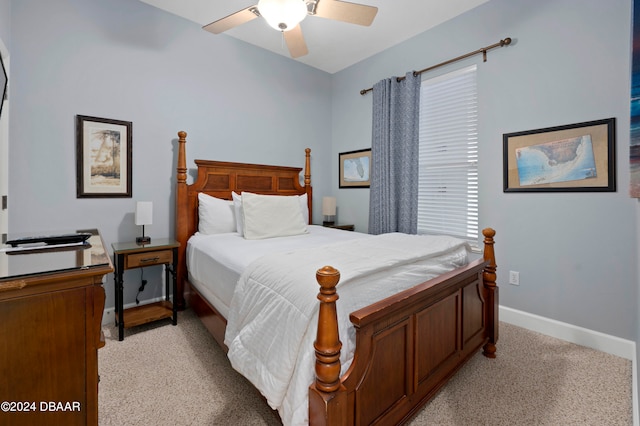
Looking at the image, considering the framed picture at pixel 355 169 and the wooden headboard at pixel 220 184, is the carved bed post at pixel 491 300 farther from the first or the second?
the wooden headboard at pixel 220 184

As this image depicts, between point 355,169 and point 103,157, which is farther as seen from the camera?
point 355,169

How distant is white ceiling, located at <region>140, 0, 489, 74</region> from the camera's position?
9.36 feet

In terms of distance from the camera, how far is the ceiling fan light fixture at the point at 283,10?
71.4 inches

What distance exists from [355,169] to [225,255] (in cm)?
250

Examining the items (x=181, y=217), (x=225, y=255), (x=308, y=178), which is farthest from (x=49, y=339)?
(x=308, y=178)

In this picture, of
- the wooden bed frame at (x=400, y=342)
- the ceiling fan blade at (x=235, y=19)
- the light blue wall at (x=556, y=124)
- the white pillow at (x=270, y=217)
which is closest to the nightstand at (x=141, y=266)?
the wooden bed frame at (x=400, y=342)

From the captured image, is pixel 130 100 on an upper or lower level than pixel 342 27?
lower

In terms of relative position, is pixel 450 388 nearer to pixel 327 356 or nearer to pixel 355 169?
pixel 327 356

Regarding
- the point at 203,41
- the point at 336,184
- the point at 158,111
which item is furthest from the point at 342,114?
the point at 158,111

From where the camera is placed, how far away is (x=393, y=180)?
3.48 m

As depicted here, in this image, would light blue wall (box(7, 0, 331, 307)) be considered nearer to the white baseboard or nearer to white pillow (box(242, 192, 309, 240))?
white pillow (box(242, 192, 309, 240))

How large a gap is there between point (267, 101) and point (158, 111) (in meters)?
1.31

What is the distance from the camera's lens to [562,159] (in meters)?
2.40

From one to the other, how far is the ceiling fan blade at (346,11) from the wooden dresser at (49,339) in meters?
2.02
